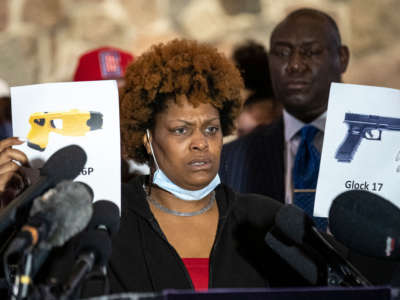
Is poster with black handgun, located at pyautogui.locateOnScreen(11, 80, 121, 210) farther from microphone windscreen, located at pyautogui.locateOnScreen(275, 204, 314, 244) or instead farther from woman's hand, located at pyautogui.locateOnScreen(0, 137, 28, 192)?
microphone windscreen, located at pyautogui.locateOnScreen(275, 204, 314, 244)

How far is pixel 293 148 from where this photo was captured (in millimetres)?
3473

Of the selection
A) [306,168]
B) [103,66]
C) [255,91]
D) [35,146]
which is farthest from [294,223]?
[255,91]

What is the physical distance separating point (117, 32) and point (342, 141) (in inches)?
122

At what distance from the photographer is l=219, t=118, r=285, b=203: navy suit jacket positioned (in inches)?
132

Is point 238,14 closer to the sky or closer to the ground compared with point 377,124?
closer to the sky

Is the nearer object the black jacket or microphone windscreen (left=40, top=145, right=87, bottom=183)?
microphone windscreen (left=40, top=145, right=87, bottom=183)

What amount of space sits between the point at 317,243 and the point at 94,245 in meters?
0.57

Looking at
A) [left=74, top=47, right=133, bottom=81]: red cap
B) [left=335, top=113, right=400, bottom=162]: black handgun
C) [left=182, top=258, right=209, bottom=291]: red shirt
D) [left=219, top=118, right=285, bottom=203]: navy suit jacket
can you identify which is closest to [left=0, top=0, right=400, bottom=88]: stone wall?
[left=74, top=47, right=133, bottom=81]: red cap

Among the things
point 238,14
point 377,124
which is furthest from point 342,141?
point 238,14

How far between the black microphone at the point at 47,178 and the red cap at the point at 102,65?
224 centimetres

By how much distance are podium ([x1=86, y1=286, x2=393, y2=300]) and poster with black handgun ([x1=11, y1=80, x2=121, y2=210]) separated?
3.08 ft

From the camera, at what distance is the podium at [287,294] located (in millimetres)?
1428

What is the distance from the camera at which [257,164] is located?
135 inches

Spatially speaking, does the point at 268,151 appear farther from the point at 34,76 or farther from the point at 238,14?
the point at 34,76
